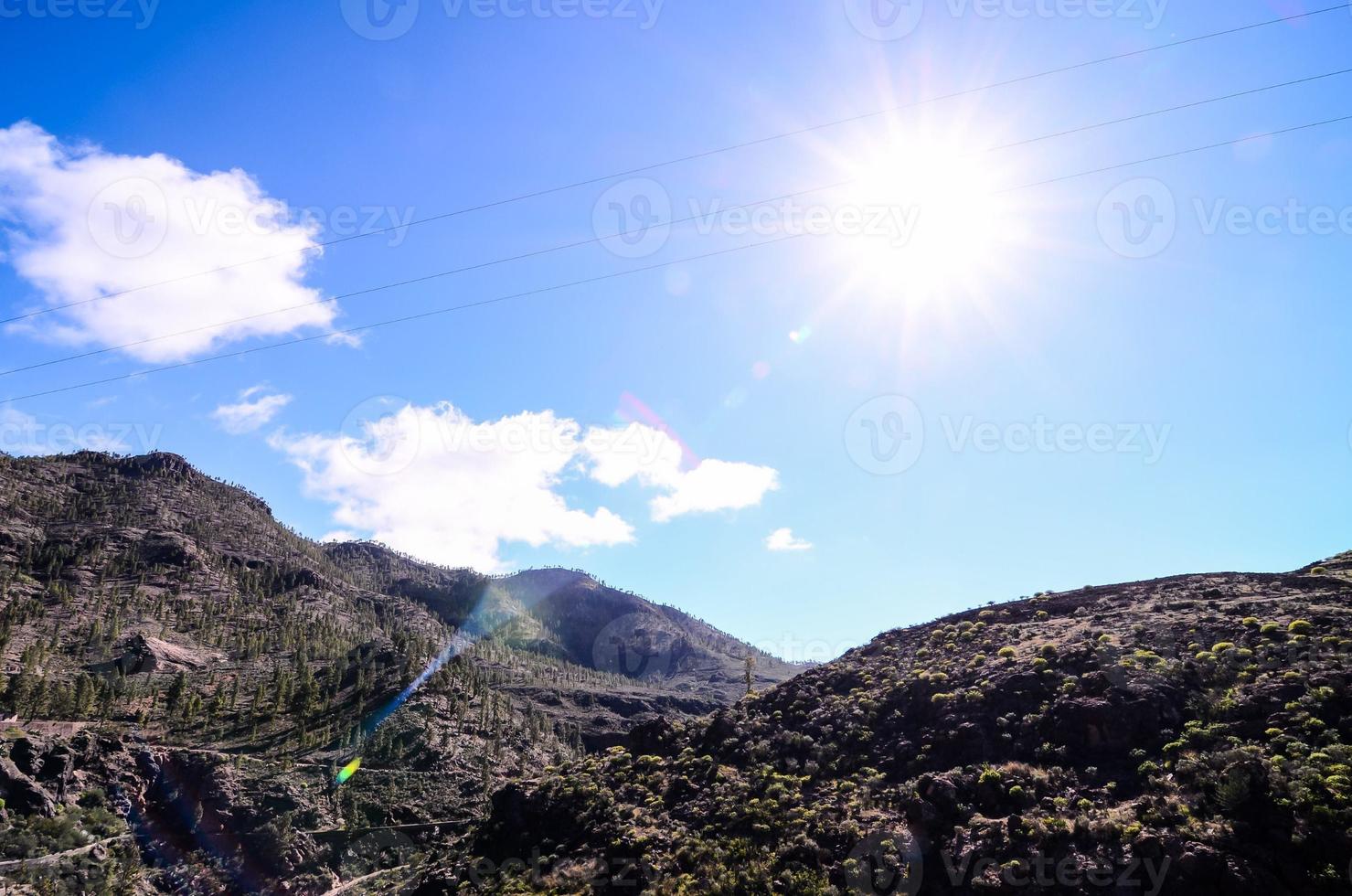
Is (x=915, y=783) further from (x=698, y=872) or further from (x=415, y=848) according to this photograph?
(x=415, y=848)

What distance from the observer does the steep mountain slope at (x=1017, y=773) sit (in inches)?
846

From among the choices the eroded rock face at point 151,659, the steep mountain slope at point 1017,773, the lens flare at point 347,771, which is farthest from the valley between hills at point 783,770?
the eroded rock face at point 151,659

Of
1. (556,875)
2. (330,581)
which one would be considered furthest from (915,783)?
→ (330,581)

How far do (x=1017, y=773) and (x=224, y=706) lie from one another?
10493cm

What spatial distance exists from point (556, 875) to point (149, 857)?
5546 cm

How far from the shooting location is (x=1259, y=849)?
20047 millimetres

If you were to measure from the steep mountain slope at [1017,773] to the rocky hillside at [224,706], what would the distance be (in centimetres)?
1828

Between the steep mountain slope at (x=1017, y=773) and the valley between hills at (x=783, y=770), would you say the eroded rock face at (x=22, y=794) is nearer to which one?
the valley between hills at (x=783, y=770)

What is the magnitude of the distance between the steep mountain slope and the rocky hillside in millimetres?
18281

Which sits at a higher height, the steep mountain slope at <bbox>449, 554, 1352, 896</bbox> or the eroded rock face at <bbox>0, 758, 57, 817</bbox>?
the steep mountain slope at <bbox>449, 554, 1352, 896</bbox>

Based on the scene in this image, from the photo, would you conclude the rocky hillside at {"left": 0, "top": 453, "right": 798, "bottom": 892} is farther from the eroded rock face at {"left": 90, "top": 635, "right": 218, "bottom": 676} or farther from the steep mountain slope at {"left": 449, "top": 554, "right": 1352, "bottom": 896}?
the steep mountain slope at {"left": 449, "top": 554, "right": 1352, "bottom": 896}

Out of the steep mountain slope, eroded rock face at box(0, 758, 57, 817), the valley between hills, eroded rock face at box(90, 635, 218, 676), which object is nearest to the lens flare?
the valley between hills

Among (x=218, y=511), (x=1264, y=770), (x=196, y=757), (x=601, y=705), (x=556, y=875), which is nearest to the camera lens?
(x=1264, y=770)

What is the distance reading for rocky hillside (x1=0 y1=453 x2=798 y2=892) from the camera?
63.6m
